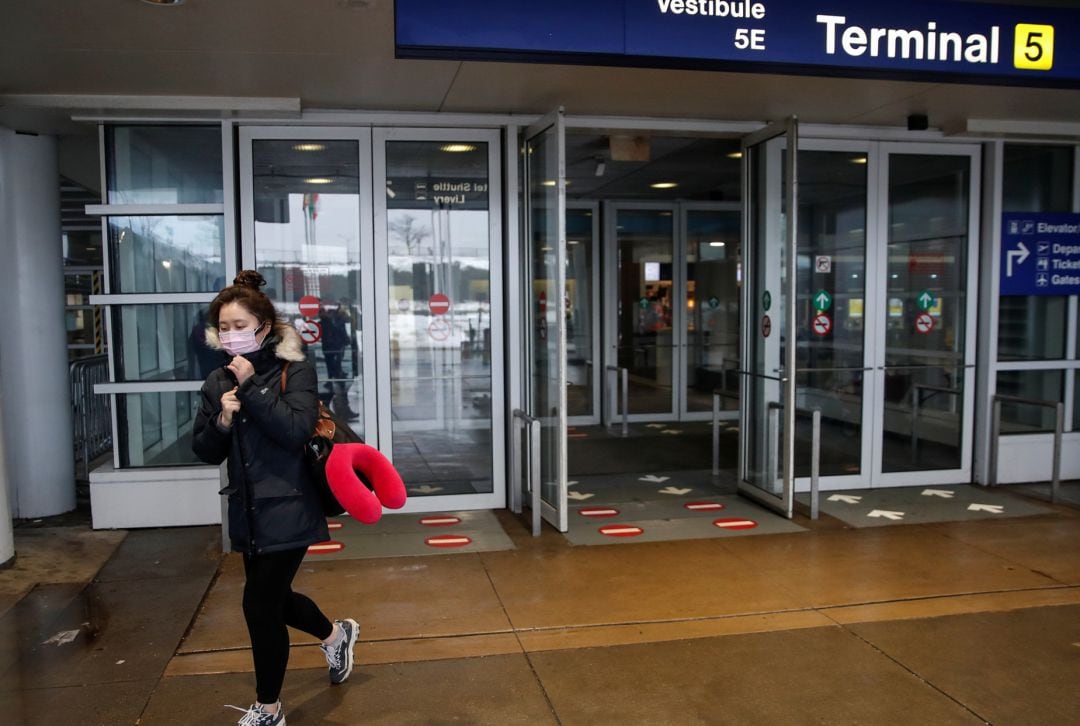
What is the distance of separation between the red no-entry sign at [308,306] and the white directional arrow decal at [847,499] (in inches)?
177

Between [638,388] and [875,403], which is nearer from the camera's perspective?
[875,403]

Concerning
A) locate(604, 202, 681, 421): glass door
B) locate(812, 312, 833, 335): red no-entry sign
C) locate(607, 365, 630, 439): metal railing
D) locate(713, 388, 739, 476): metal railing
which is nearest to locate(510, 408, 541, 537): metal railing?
locate(713, 388, 739, 476): metal railing

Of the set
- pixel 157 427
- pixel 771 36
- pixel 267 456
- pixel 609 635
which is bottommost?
pixel 609 635

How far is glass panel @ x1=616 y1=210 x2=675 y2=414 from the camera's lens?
11906 mm

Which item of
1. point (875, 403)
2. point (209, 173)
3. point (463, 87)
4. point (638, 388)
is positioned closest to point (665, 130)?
point (463, 87)

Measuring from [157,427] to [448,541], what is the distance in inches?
96.7

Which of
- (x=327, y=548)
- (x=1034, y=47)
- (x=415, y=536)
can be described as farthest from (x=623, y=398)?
(x=1034, y=47)

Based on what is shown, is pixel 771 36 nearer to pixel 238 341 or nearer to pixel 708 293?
pixel 238 341

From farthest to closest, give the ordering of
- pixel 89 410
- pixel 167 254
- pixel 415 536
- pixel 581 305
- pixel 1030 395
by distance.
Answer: pixel 581 305, pixel 89 410, pixel 1030 395, pixel 167 254, pixel 415 536

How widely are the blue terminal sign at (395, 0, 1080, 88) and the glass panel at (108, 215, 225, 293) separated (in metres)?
3.31

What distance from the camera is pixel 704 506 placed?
7199mm

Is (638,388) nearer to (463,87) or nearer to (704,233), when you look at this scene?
(704,233)

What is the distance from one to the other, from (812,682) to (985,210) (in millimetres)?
5310

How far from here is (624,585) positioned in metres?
5.31
